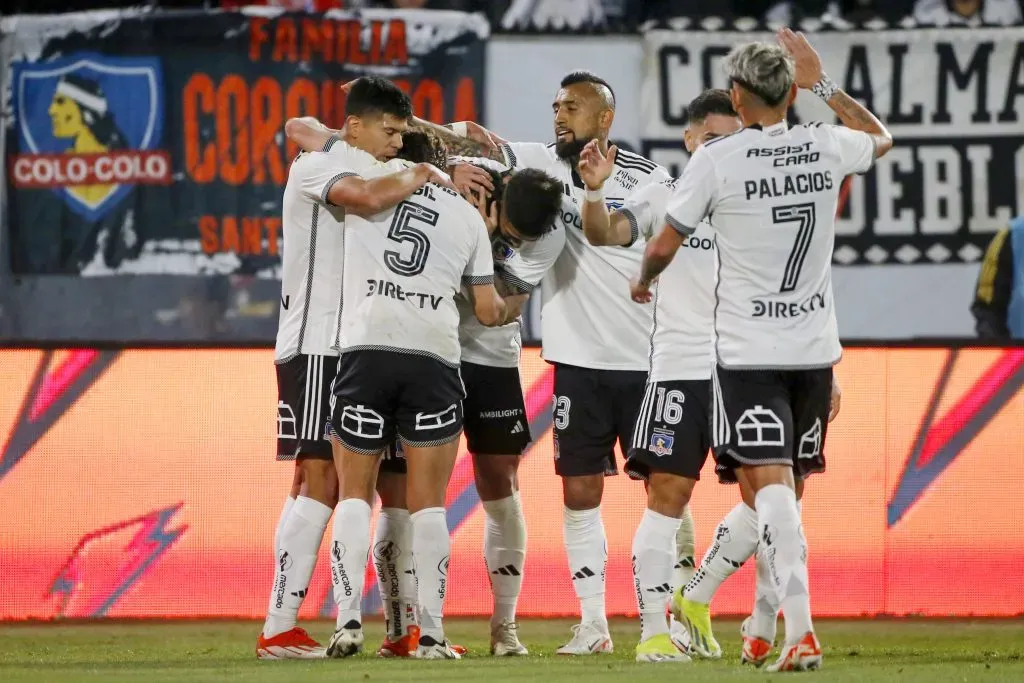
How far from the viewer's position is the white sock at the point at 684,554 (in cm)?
628

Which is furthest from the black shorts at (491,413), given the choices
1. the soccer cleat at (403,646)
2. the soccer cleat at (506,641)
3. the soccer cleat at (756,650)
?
the soccer cleat at (756,650)

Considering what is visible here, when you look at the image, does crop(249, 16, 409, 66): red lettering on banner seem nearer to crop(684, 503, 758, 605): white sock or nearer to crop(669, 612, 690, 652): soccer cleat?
crop(669, 612, 690, 652): soccer cleat

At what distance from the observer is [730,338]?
16.0 ft

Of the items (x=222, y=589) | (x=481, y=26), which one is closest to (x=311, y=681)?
(x=222, y=589)

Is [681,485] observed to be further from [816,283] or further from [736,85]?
[736,85]

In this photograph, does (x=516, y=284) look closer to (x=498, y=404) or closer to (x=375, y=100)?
(x=498, y=404)

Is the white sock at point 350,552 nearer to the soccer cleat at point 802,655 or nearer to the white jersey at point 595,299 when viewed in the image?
the white jersey at point 595,299

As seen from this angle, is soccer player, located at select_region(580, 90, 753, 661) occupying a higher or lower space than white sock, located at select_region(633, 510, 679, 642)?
higher

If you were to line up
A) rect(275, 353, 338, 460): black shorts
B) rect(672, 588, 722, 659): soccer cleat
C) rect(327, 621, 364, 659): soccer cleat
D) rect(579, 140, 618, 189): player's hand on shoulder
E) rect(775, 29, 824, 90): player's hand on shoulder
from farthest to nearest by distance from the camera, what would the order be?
rect(275, 353, 338, 460): black shorts, rect(672, 588, 722, 659): soccer cleat, rect(327, 621, 364, 659): soccer cleat, rect(579, 140, 618, 189): player's hand on shoulder, rect(775, 29, 824, 90): player's hand on shoulder

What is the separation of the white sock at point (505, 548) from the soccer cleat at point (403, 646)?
44 centimetres

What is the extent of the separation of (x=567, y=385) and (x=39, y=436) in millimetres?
2787

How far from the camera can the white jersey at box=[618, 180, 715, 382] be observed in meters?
5.68

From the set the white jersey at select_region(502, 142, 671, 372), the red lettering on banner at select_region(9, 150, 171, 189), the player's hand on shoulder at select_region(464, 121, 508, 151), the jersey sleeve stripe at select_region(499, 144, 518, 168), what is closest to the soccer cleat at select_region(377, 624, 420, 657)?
the white jersey at select_region(502, 142, 671, 372)

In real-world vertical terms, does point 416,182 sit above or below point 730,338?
above
